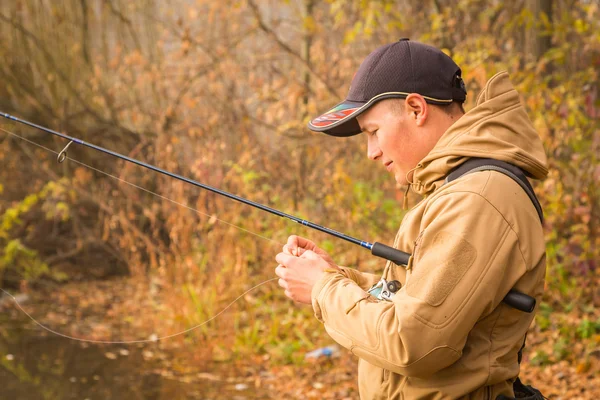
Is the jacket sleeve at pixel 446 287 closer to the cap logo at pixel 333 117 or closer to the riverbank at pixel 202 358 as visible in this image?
the cap logo at pixel 333 117

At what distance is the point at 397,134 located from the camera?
6.01 ft

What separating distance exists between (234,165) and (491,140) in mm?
4841

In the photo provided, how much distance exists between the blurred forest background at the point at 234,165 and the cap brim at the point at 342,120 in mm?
2323

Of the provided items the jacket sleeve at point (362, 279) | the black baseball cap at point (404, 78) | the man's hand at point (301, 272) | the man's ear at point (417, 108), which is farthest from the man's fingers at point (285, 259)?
the man's ear at point (417, 108)

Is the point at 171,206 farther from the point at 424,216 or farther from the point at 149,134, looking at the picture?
the point at 424,216

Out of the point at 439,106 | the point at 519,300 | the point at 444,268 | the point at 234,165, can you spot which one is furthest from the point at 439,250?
the point at 234,165

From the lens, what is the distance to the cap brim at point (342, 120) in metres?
1.86

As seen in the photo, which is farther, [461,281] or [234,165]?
[234,165]

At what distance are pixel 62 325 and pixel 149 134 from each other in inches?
93.8

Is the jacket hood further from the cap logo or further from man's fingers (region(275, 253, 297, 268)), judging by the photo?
man's fingers (region(275, 253, 297, 268))

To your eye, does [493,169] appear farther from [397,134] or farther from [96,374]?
[96,374]

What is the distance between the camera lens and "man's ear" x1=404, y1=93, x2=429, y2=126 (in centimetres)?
177

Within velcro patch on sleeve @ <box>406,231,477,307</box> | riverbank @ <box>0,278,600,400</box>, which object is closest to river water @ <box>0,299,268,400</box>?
riverbank @ <box>0,278,600,400</box>

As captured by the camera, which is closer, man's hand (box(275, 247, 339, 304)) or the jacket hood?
the jacket hood
